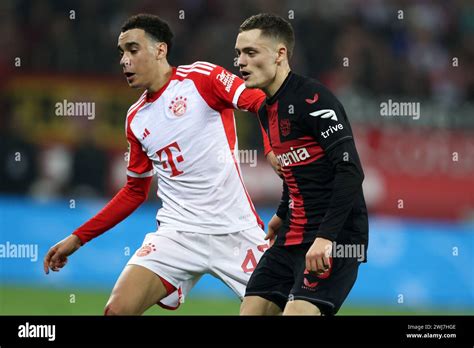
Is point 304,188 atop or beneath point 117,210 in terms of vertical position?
atop

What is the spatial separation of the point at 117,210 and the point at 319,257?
2100 mm

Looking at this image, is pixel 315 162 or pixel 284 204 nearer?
pixel 315 162

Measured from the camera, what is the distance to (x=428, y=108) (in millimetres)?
14461

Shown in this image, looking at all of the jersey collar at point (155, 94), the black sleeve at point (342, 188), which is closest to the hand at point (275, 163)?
the black sleeve at point (342, 188)

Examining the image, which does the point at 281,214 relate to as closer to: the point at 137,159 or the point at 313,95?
the point at 313,95

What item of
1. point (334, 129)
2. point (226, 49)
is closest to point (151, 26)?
point (334, 129)

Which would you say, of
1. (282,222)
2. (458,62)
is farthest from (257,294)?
(458,62)

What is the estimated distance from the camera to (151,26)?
22.9 ft

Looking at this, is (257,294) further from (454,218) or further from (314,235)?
(454,218)

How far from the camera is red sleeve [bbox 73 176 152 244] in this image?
6832mm

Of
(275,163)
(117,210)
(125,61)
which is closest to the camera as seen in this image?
(275,163)

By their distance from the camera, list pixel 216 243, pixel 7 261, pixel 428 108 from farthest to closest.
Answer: pixel 428 108, pixel 7 261, pixel 216 243

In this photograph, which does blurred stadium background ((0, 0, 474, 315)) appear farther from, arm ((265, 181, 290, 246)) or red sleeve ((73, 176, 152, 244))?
arm ((265, 181, 290, 246))

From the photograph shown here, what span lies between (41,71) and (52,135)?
98 centimetres
